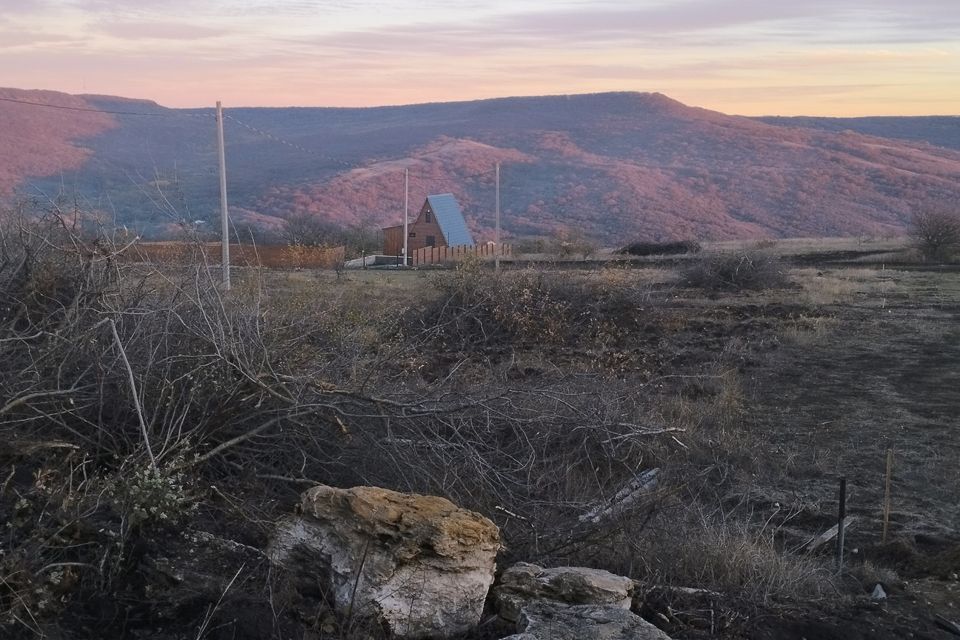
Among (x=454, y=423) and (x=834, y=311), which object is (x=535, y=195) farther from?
(x=454, y=423)

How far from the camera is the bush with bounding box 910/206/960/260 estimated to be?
3338 cm

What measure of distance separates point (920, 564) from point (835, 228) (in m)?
76.6

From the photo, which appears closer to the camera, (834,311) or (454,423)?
(454,423)

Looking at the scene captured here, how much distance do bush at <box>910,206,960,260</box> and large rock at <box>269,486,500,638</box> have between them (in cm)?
3325

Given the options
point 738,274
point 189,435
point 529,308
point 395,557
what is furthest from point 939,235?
point 395,557

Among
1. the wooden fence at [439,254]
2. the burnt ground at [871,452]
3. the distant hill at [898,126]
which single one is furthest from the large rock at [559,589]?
the distant hill at [898,126]

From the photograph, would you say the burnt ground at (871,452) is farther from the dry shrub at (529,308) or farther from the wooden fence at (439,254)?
the wooden fence at (439,254)

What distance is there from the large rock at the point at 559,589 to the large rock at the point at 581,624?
15cm

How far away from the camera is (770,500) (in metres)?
7.69

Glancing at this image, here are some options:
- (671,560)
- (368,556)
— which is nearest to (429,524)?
(368,556)

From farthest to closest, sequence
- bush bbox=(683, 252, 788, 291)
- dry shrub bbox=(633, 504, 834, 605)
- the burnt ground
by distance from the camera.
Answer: bush bbox=(683, 252, 788, 291) < the burnt ground < dry shrub bbox=(633, 504, 834, 605)

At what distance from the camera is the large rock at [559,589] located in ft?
13.3

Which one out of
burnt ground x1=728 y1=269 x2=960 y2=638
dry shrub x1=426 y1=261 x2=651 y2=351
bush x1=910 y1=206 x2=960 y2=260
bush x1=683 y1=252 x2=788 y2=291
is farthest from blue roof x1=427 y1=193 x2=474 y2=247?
burnt ground x1=728 y1=269 x2=960 y2=638

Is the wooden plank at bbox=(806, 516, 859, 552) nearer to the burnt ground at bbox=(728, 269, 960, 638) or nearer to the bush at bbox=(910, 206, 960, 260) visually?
the burnt ground at bbox=(728, 269, 960, 638)
